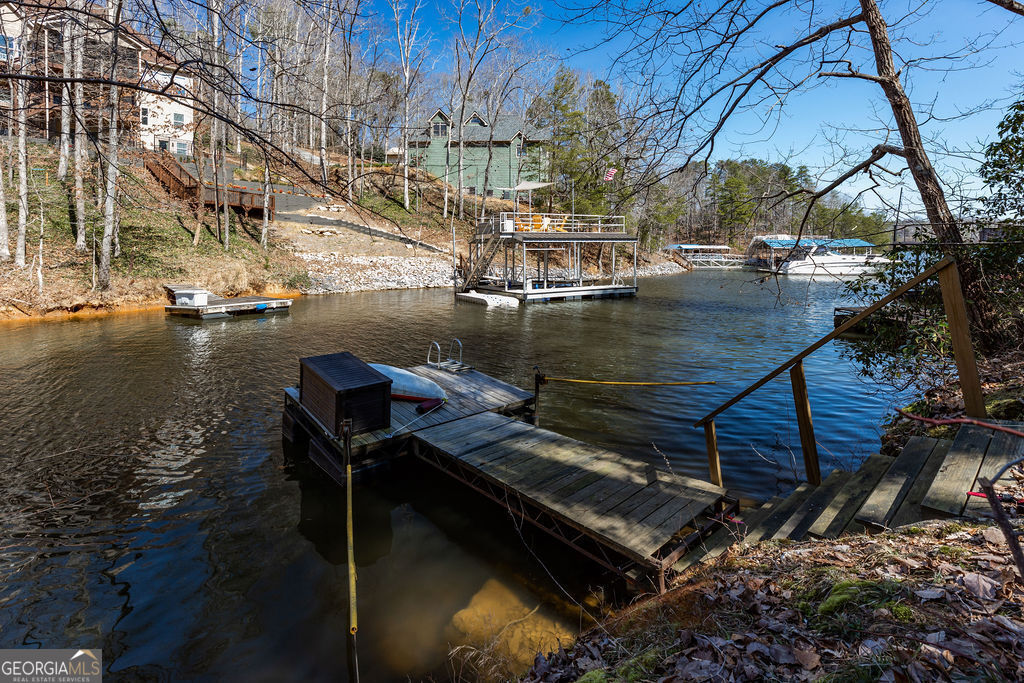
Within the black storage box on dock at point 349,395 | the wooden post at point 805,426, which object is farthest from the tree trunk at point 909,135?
the black storage box on dock at point 349,395

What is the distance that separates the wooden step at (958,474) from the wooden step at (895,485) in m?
0.40

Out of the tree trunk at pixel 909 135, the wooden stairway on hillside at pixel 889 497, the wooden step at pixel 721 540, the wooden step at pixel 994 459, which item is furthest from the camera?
the tree trunk at pixel 909 135

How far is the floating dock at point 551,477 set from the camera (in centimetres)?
520

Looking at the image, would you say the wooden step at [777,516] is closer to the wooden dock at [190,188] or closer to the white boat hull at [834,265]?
the white boat hull at [834,265]

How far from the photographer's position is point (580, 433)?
9.84m

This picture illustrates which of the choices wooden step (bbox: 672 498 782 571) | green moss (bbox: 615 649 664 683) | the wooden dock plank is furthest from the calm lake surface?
green moss (bbox: 615 649 664 683)

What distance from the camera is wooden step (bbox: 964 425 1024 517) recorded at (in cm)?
350

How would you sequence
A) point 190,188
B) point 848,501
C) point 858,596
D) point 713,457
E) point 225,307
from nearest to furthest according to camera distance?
point 858,596 < point 848,501 < point 713,457 < point 225,307 < point 190,188

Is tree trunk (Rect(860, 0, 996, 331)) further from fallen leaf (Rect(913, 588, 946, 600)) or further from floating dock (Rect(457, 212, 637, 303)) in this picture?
floating dock (Rect(457, 212, 637, 303))

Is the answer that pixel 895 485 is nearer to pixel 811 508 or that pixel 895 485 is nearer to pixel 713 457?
pixel 811 508

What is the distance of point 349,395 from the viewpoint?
759 cm

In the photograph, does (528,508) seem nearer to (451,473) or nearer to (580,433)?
(451,473)

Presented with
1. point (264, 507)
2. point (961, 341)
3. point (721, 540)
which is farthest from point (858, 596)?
point (264, 507)

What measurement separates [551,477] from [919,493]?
3688mm
